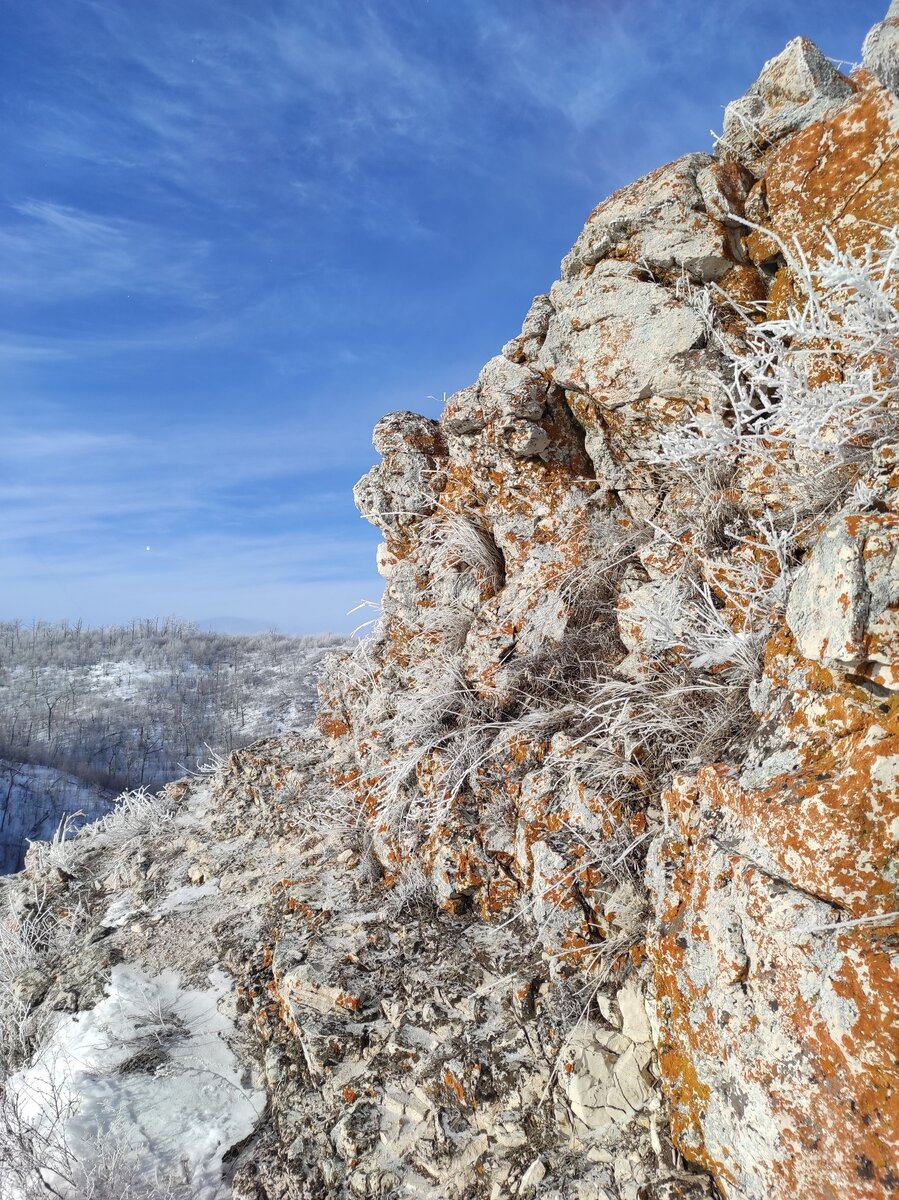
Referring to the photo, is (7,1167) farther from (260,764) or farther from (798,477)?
(798,477)

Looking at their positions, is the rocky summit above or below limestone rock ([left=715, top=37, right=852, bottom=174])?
below

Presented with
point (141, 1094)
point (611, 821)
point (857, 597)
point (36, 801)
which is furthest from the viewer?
point (36, 801)

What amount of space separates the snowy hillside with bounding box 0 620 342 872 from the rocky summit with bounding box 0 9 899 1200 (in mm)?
30055

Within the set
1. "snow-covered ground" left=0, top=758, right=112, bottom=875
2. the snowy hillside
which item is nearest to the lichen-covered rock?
the snowy hillside

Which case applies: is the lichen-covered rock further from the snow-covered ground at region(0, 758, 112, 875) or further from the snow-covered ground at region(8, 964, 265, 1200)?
the snow-covered ground at region(0, 758, 112, 875)

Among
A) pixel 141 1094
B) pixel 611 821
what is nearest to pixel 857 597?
pixel 611 821

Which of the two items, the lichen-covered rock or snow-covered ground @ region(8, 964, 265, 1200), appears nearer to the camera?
A: the lichen-covered rock

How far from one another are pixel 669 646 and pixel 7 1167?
12.7ft

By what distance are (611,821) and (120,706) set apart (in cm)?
5061

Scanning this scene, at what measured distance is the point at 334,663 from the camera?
610cm

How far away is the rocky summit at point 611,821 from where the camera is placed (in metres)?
1.94

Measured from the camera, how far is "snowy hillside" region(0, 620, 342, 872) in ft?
127

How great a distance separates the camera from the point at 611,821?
2.92m

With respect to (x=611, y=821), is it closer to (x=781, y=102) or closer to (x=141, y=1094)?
(x=141, y=1094)
